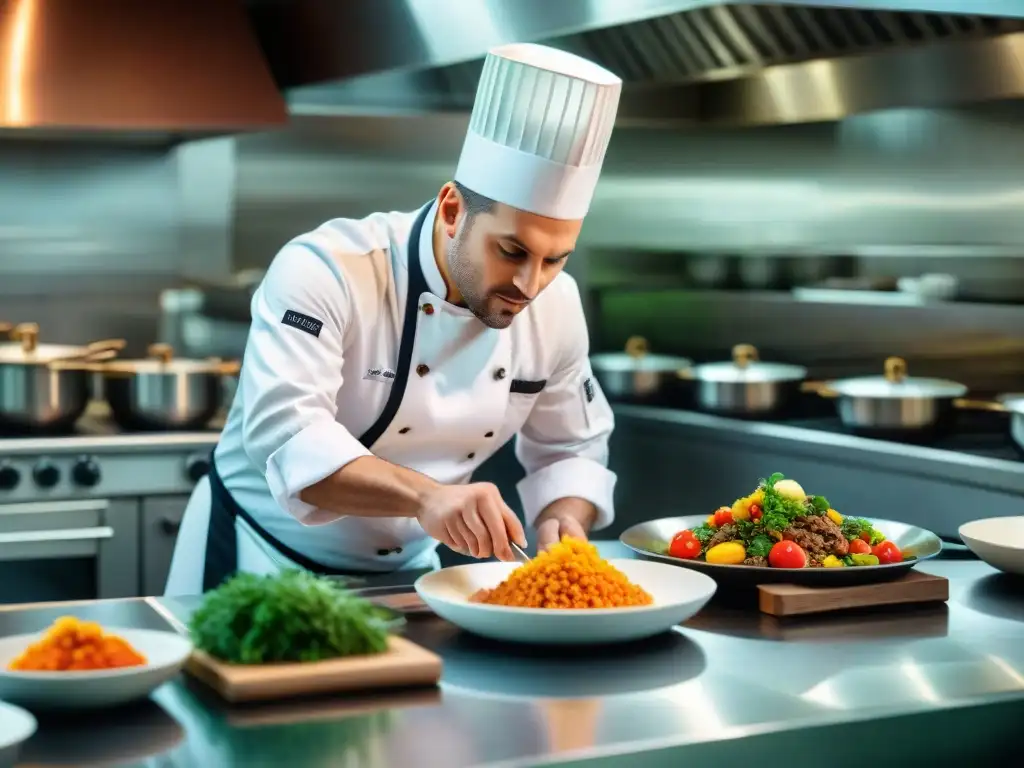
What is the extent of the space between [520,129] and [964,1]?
852 mm

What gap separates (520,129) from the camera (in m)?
2.21

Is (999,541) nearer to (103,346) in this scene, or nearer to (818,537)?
(818,537)

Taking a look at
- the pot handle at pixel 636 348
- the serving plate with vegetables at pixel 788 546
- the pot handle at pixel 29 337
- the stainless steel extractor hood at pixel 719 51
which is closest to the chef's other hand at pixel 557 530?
the serving plate with vegetables at pixel 788 546

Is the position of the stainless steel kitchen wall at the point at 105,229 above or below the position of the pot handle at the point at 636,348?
above

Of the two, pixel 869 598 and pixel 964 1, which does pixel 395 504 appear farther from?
pixel 964 1

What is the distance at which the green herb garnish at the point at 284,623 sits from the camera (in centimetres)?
156

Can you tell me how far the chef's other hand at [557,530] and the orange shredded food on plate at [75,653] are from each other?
853 mm

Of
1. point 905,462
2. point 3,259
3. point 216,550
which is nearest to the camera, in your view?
point 216,550

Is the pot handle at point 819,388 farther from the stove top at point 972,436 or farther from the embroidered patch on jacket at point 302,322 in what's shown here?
the embroidered patch on jacket at point 302,322

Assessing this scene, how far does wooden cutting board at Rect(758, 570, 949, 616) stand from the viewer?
1.94 m

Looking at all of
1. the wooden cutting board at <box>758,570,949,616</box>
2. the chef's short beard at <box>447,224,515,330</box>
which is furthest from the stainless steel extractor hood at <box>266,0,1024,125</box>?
the wooden cutting board at <box>758,570,949,616</box>

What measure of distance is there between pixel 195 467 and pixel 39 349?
2.88 ft

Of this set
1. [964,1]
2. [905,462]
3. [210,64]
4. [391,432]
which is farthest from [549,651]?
[210,64]

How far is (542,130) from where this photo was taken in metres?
2.21
